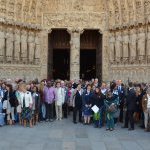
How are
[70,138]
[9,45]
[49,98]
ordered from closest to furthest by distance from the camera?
1. [70,138]
2. [49,98]
3. [9,45]

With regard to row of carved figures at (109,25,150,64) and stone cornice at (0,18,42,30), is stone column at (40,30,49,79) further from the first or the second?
row of carved figures at (109,25,150,64)

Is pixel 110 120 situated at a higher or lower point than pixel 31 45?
lower

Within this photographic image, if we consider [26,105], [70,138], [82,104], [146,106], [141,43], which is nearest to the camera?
[70,138]

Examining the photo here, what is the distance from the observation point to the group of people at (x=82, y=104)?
11.1 m

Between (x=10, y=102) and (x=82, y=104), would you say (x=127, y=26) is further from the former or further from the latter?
(x=10, y=102)

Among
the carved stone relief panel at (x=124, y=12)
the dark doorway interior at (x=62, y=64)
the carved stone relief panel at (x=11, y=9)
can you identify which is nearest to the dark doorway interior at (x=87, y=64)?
the dark doorway interior at (x=62, y=64)

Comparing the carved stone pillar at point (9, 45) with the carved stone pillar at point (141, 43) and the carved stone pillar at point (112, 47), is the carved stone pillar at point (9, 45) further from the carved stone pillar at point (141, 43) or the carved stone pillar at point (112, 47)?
the carved stone pillar at point (141, 43)

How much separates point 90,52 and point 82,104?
40.6ft

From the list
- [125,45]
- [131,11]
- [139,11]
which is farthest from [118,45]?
[139,11]

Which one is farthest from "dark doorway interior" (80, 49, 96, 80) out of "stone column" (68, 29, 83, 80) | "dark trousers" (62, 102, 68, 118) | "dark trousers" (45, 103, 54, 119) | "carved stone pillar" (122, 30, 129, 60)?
"dark trousers" (45, 103, 54, 119)

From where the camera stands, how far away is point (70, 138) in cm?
942

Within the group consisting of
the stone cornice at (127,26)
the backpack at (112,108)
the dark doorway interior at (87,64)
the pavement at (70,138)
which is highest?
the stone cornice at (127,26)

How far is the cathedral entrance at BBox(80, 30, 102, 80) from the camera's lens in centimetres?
1947

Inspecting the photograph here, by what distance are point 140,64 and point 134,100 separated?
584 centimetres
